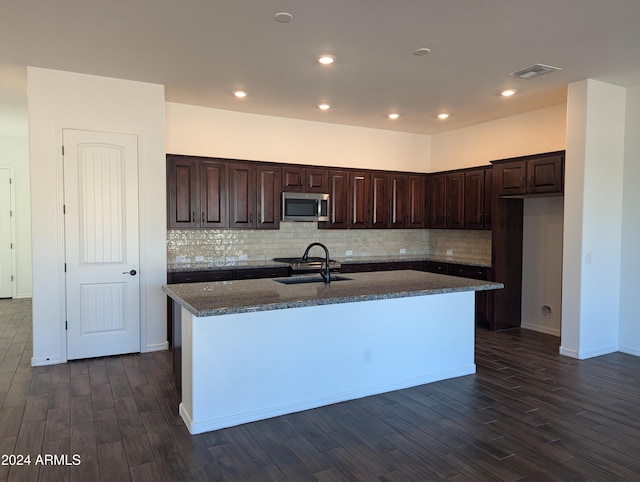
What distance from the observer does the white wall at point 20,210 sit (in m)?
8.48

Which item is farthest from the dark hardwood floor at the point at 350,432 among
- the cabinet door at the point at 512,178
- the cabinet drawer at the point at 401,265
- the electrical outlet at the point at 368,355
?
the cabinet drawer at the point at 401,265

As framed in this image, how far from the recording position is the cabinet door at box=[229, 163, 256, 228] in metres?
5.81

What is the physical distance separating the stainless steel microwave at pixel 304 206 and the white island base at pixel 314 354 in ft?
8.61

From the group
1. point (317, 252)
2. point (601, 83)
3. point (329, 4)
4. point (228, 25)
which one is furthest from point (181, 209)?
point (601, 83)

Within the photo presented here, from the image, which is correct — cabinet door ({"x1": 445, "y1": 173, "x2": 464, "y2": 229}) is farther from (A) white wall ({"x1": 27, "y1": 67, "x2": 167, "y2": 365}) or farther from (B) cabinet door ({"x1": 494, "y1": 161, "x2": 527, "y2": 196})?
(A) white wall ({"x1": 27, "y1": 67, "x2": 167, "y2": 365})

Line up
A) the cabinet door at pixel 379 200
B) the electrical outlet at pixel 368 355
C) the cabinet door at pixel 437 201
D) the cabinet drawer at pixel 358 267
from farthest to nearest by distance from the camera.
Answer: the cabinet door at pixel 437 201 < the cabinet door at pixel 379 200 < the cabinet drawer at pixel 358 267 < the electrical outlet at pixel 368 355

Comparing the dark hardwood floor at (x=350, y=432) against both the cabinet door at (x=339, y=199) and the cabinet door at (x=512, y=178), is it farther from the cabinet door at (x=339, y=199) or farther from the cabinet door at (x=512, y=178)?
the cabinet door at (x=339, y=199)

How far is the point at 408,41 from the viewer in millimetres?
3719

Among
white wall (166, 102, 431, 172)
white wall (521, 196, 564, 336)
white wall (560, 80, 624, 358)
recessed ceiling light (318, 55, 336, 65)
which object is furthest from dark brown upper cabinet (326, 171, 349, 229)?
white wall (560, 80, 624, 358)

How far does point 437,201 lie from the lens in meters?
7.26

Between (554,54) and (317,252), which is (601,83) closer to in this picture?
(554,54)

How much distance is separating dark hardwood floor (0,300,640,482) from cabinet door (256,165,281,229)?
240 cm

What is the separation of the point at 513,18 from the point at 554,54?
3.27ft

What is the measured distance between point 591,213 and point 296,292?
11.6 feet
